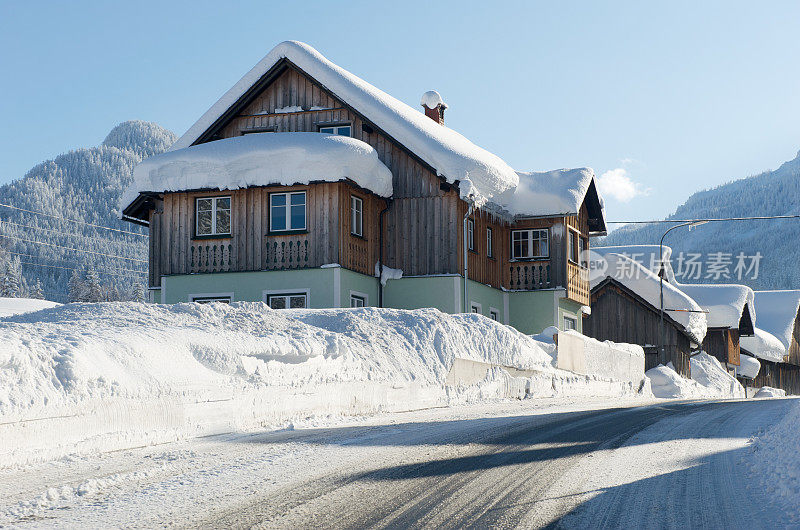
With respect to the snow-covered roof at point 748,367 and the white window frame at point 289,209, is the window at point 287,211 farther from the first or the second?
Answer: the snow-covered roof at point 748,367

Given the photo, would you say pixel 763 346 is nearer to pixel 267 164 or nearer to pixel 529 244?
pixel 529 244

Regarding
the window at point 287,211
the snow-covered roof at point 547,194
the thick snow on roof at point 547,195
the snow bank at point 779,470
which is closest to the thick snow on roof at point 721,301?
the snow-covered roof at point 547,194

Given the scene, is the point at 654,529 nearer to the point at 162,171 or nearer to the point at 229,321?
the point at 229,321

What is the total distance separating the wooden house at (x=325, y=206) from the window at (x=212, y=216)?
0.03m

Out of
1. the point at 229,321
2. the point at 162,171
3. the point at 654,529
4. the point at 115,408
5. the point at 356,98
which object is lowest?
the point at 654,529

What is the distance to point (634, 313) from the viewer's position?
146ft

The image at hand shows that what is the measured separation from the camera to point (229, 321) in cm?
1399

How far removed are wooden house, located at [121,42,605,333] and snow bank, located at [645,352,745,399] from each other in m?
12.8

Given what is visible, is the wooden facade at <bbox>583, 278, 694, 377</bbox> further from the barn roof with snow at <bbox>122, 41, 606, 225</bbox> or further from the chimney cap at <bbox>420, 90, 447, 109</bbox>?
the chimney cap at <bbox>420, 90, 447, 109</bbox>

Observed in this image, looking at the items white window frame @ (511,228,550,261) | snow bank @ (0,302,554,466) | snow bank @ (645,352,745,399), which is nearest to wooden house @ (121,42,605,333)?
white window frame @ (511,228,550,261)

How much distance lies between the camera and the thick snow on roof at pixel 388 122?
25062 millimetres

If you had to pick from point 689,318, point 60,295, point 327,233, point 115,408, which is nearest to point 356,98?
point 327,233

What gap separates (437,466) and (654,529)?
2679 mm

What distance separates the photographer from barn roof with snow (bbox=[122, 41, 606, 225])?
2516 centimetres
